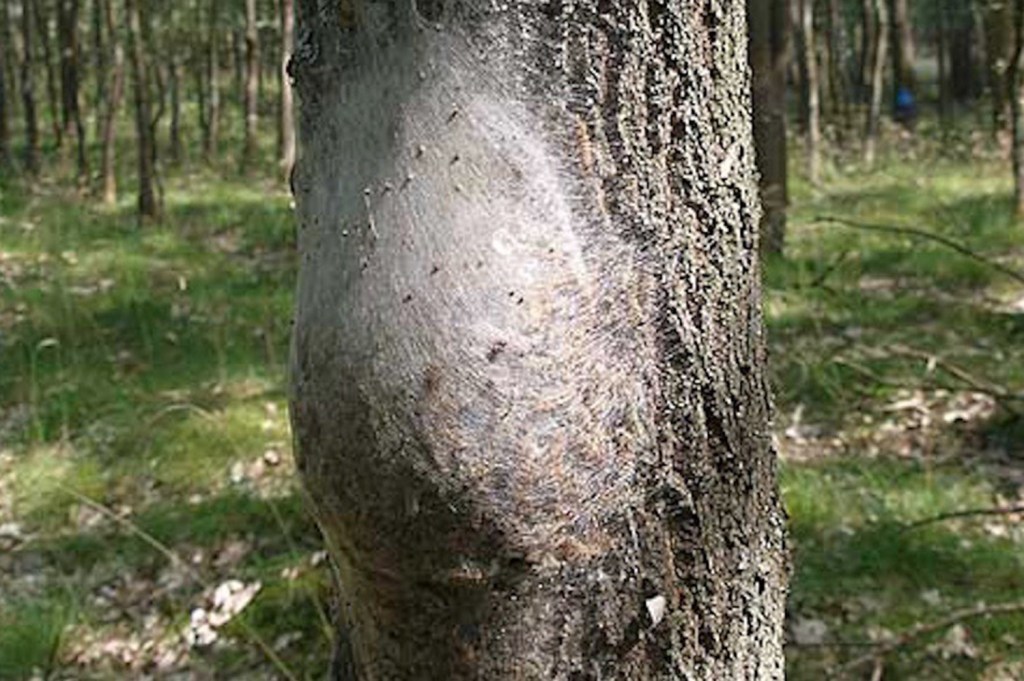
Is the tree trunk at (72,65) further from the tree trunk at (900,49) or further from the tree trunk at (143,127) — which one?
the tree trunk at (900,49)

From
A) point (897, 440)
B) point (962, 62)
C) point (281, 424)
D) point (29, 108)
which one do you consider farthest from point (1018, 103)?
point (962, 62)

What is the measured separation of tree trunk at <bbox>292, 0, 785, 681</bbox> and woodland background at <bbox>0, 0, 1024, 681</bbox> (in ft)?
5.65

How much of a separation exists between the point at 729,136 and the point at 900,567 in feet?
8.77

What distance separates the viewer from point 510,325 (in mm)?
1295

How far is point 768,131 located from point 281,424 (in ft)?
12.1

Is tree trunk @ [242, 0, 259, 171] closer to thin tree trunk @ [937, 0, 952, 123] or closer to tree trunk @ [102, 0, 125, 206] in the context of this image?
tree trunk @ [102, 0, 125, 206]

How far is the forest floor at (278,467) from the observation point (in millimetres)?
3727

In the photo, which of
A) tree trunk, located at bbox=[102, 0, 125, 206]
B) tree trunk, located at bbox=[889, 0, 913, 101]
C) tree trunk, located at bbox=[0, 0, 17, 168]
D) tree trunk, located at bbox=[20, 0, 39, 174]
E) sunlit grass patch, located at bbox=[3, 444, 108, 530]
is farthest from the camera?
tree trunk, located at bbox=[889, 0, 913, 101]

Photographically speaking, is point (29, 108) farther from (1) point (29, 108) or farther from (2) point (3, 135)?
(2) point (3, 135)

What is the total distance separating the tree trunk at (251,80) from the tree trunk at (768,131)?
21.5 ft

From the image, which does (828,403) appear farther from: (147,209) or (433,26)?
(147,209)

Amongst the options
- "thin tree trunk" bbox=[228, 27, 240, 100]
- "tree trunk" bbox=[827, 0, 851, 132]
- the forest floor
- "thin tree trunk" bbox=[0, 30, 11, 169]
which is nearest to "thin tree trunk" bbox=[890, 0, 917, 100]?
"tree trunk" bbox=[827, 0, 851, 132]

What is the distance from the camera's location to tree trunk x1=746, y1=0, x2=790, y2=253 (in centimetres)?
745

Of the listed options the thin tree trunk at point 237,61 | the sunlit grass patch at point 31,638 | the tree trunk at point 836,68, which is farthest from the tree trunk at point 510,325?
the thin tree trunk at point 237,61
